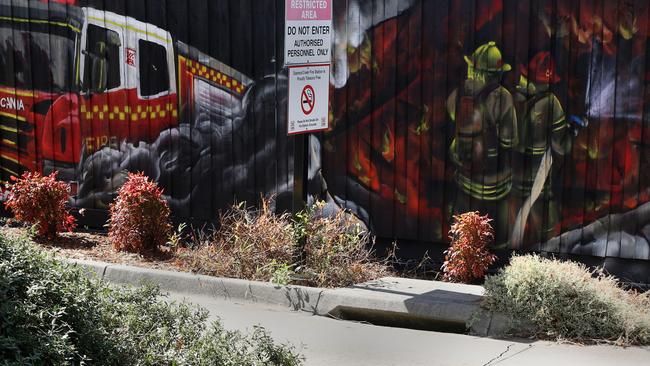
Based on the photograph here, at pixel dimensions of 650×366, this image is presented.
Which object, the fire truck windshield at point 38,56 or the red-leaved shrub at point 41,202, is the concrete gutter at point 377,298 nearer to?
the red-leaved shrub at point 41,202

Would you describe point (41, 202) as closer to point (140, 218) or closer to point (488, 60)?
point (140, 218)

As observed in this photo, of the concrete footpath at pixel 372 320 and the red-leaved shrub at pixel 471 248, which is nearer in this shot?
the concrete footpath at pixel 372 320

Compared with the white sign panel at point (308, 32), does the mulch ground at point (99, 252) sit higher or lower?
lower

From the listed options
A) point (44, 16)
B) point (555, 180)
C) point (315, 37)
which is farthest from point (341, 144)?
point (44, 16)

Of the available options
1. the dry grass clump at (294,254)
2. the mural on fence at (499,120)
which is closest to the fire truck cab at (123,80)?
the dry grass clump at (294,254)

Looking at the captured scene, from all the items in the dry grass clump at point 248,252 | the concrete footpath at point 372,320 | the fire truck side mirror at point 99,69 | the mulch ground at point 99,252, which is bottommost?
Answer: the concrete footpath at point 372,320

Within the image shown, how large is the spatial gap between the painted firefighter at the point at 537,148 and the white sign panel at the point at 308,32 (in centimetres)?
196

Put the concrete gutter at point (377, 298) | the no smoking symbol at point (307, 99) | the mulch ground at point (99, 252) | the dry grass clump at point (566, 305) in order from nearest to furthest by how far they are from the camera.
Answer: the dry grass clump at point (566, 305), the concrete gutter at point (377, 298), the no smoking symbol at point (307, 99), the mulch ground at point (99, 252)

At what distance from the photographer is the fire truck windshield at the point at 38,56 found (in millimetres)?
10930

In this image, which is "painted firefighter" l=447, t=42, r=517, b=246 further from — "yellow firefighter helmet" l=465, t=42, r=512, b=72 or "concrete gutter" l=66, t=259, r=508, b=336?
"concrete gutter" l=66, t=259, r=508, b=336

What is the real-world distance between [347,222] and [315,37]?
2.03 m

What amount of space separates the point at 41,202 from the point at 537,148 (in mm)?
5627

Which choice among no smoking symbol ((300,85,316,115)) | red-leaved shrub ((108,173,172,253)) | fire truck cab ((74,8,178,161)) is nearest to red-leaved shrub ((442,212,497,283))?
no smoking symbol ((300,85,316,115))

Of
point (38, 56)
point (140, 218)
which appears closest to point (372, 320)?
point (140, 218)
